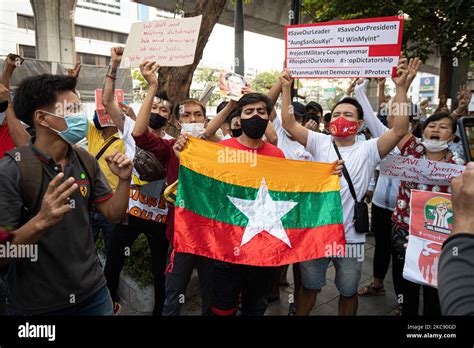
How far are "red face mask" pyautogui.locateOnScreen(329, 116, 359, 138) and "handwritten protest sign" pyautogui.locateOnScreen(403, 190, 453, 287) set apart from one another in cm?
70

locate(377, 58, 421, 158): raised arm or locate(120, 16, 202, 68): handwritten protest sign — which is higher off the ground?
locate(120, 16, 202, 68): handwritten protest sign

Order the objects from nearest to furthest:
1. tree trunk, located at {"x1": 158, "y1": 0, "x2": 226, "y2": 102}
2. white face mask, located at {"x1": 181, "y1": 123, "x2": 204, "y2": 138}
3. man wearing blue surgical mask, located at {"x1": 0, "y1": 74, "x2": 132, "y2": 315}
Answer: man wearing blue surgical mask, located at {"x1": 0, "y1": 74, "x2": 132, "y2": 315}
white face mask, located at {"x1": 181, "y1": 123, "x2": 204, "y2": 138}
tree trunk, located at {"x1": 158, "y1": 0, "x2": 226, "y2": 102}

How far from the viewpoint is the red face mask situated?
2.98 meters

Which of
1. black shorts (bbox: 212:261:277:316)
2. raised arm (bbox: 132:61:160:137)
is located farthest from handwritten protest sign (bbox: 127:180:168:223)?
black shorts (bbox: 212:261:277:316)

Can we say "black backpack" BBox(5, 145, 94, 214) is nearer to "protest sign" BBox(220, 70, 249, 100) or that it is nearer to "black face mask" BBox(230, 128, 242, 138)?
"protest sign" BBox(220, 70, 249, 100)

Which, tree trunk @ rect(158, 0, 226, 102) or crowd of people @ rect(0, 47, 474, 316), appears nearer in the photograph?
crowd of people @ rect(0, 47, 474, 316)

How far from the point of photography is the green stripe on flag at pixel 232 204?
2.82 metres

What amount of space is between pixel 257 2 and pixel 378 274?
1231 centimetres

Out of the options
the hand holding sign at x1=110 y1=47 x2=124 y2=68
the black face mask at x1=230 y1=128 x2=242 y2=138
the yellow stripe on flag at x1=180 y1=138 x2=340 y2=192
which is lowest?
the yellow stripe on flag at x1=180 y1=138 x2=340 y2=192

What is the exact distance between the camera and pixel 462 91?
5.07 meters

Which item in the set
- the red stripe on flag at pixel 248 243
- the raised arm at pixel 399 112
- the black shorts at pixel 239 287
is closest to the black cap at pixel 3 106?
the red stripe on flag at pixel 248 243

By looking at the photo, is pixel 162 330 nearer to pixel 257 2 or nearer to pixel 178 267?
pixel 178 267

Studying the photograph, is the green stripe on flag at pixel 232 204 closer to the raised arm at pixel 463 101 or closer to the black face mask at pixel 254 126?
the black face mask at pixel 254 126

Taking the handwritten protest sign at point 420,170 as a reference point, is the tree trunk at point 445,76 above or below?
above
